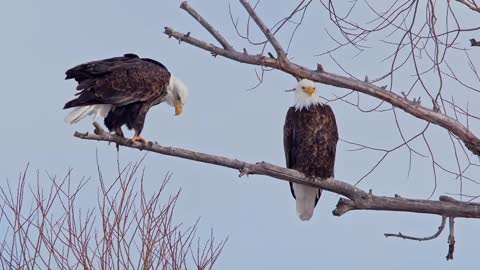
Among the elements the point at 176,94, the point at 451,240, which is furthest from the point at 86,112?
the point at 451,240

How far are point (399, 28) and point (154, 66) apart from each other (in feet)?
9.90

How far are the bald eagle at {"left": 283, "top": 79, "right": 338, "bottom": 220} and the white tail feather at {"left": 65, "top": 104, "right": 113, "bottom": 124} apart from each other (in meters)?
1.33

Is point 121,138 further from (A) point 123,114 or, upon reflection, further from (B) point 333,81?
(B) point 333,81

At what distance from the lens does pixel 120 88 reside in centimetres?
664

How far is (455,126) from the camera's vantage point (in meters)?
4.54

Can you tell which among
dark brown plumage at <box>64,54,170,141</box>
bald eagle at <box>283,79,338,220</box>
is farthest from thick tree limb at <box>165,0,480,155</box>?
dark brown plumage at <box>64,54,170,141</box>

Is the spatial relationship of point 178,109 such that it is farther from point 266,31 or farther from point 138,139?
point 266,31

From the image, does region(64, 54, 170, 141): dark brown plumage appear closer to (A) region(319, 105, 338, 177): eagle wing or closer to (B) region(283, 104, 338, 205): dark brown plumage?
(B) region(283, 104, 338, 205): dark brown plumage

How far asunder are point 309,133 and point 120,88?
1.42 meters

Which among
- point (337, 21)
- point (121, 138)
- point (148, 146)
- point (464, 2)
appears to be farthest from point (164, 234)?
point (464, 2)

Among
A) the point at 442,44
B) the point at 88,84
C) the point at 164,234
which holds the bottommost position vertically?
the point at 164,234

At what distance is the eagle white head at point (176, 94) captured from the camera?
284 inches

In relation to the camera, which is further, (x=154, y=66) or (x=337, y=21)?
(x=154, y=66)

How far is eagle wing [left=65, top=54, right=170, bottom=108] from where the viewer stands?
6465mm
